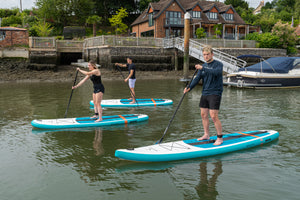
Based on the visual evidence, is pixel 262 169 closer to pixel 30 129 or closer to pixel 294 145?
pixel 294 145

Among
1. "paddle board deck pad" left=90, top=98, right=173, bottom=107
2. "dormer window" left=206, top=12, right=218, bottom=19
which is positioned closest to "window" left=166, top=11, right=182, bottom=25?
"dormer window" left=206, top=12, right=218, bottom=19

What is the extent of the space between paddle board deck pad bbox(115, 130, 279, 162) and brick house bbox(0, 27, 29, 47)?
27.6 meters

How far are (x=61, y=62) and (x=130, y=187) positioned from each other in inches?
1206

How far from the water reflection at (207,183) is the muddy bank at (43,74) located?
2123 cm

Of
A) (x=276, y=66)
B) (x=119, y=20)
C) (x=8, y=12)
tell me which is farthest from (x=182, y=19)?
(x=8, y=12)

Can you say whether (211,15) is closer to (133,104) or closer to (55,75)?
(55,75)

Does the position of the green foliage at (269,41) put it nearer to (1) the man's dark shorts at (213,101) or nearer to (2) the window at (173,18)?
(2) the window at (173,18)

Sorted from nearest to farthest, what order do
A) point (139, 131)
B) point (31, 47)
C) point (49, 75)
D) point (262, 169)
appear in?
point (262, 169) < point (139, 131) < point (49, 75) < point (31, 47)

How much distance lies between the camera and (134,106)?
1253 cm

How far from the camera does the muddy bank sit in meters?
24.7

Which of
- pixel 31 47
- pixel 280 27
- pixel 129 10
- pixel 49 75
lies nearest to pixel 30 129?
pixel 49 75

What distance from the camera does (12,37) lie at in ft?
95.2

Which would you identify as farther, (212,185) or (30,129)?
(30,129)

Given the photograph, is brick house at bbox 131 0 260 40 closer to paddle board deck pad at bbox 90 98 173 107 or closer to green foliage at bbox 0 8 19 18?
green foliage at bbox 0 8 19 18
